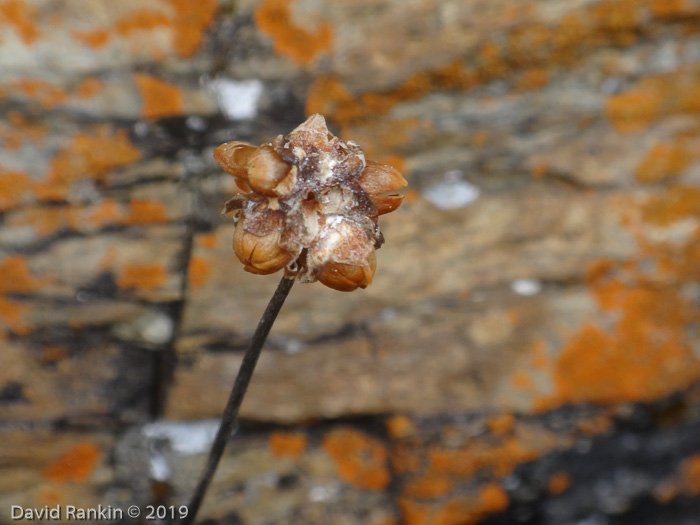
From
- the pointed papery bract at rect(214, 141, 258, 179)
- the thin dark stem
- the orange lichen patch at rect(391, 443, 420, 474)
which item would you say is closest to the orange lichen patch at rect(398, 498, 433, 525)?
the orange lichen patch at rect(391, 443, 420, 474)

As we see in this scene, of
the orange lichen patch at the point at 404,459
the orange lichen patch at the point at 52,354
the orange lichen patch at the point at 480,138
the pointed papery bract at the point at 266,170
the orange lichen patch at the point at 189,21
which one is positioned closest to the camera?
the pointed papery bract at the point at 266,170

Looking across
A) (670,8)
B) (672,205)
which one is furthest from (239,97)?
(672,205)

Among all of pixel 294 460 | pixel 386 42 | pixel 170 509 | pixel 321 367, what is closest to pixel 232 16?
pixel 386 42

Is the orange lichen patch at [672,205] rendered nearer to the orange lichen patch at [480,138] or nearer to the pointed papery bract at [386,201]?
the orange lichen patch at [480,138]

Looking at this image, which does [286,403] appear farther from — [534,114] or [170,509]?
[534,114]

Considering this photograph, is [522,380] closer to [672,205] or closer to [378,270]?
[378,270]

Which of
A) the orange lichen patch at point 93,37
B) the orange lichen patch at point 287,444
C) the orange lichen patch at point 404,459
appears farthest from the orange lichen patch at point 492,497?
the orange lichen patch at point 93,37
